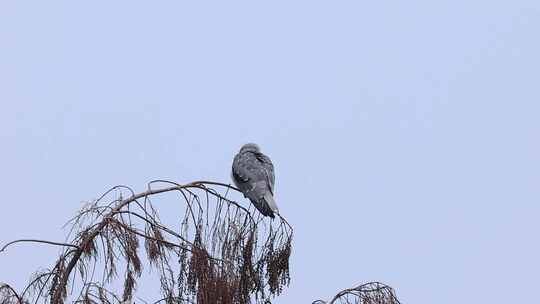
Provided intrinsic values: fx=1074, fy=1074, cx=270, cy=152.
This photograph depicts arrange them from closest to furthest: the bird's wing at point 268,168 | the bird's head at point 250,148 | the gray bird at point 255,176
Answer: the gray bird at point 255,176 → the bird's wing at point 268,168 → the bird's head at point 250,148

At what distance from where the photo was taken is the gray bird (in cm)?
1001

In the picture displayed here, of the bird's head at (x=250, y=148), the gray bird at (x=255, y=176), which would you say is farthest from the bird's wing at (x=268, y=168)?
the bird's head at (x=250, y=148)

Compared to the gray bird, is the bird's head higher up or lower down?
higher up

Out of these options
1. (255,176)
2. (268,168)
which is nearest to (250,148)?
(268,168)

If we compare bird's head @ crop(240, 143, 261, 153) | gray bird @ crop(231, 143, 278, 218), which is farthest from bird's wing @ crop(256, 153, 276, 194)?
bird's head @ crop(240, 143, 261, 153)

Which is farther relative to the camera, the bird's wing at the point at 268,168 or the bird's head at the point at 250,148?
the bird's head at the point at 250,148

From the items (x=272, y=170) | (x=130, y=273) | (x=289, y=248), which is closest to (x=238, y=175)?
(x=272, y=170)

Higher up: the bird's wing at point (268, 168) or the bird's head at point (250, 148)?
the bird's head at point (250, 148)

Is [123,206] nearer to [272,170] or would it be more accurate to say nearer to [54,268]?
[54,268]

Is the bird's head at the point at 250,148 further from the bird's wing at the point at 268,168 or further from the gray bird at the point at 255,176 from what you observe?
the bird's wing at the point at 268,168

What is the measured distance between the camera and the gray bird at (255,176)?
10008 millimetres

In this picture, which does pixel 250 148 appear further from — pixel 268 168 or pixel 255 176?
pixel 255 176

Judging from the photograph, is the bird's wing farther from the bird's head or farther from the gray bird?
the bird's head

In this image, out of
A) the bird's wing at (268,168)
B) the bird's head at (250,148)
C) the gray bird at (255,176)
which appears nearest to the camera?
the gray bird at (255,176)
